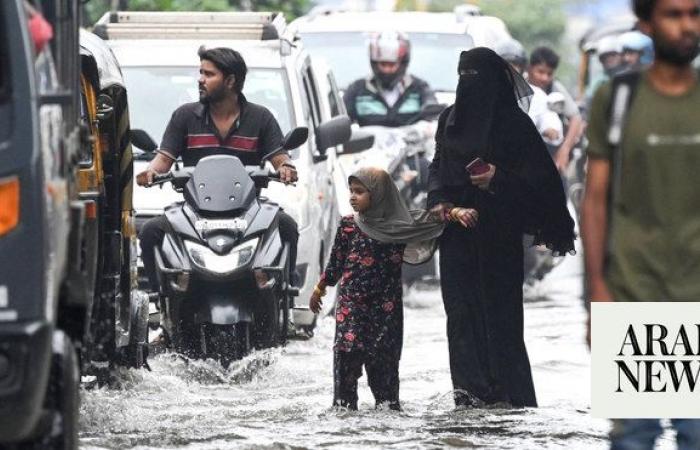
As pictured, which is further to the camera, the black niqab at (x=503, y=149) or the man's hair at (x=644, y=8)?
the black niqab at (x=503, y=149)

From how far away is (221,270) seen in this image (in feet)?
40.5

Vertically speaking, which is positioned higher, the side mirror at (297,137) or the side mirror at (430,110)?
the side mirror at (430,110)

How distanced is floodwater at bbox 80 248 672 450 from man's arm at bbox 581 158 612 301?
292 centimetres

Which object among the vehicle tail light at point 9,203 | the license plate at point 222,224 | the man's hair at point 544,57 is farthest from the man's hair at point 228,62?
the man's hair at point 544,57

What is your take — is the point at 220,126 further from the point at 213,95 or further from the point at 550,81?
the point at 550,81

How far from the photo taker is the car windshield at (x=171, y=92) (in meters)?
14.9

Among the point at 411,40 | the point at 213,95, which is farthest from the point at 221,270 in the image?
the point at 411,40

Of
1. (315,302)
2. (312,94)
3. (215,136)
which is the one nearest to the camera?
(315,302)

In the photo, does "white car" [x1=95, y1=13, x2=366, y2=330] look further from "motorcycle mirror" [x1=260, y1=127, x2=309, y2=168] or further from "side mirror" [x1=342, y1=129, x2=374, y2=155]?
"motorcycle mirror" [x1=260, y1=127, x2=309, y2=168]

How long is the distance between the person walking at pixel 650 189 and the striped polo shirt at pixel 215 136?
20.7ft

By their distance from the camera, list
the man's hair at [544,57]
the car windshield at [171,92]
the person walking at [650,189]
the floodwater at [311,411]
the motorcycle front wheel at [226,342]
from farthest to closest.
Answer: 1. the man's hair at [544,57]
2. the car windshield at [171,92]
3. the motorcycle front wheel at [226,342]
4. the floodwater at [311,411]
5. the person walking at [650,189]

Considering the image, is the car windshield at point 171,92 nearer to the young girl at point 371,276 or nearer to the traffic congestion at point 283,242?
the traffic congestion at point 283,242

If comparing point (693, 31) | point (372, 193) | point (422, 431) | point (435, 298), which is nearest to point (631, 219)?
point (693, 31)

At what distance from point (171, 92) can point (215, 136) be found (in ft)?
6.51
